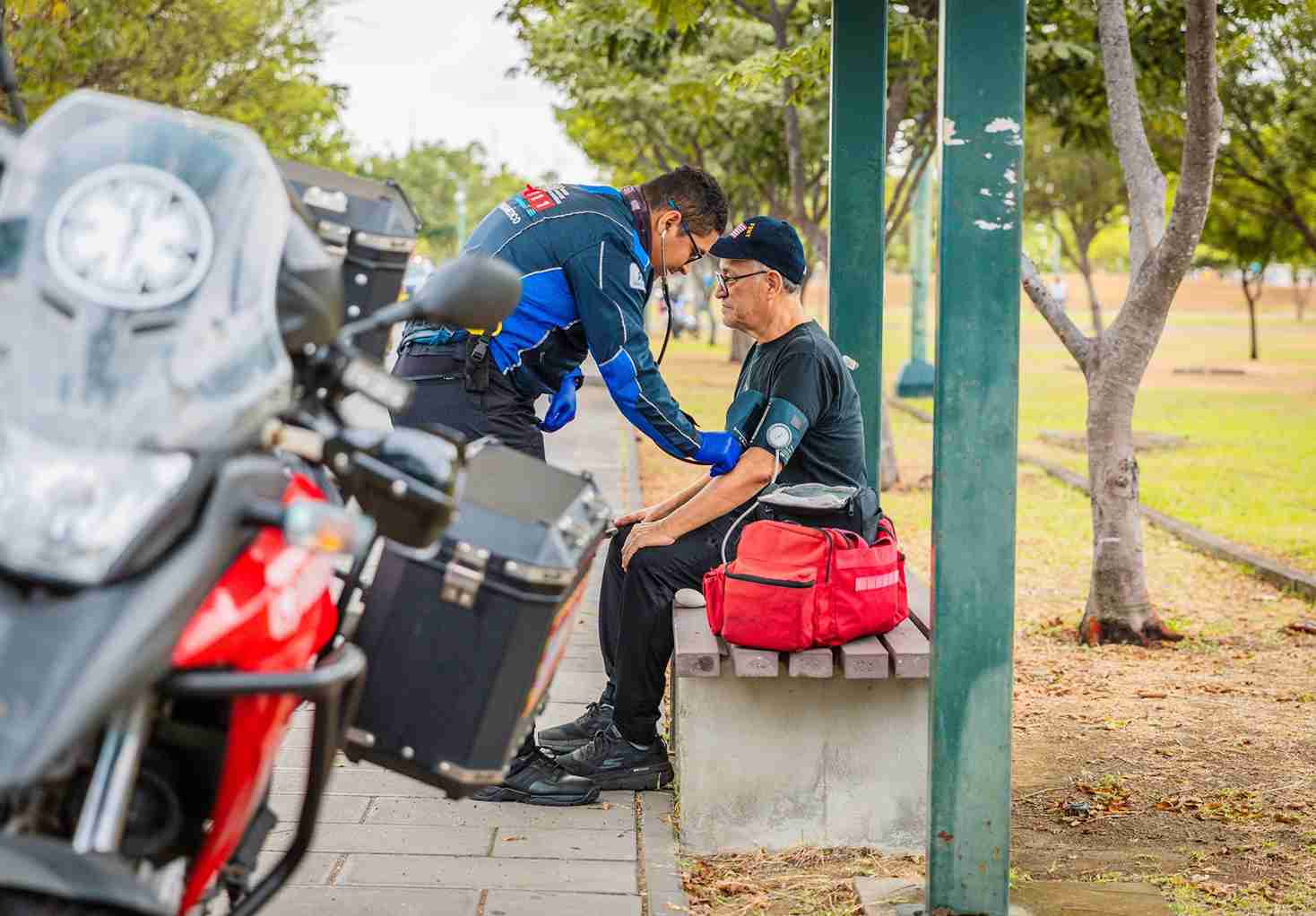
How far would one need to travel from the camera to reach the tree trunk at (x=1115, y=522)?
7684 mm

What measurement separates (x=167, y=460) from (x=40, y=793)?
1.62ft

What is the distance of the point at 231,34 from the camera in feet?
58.7

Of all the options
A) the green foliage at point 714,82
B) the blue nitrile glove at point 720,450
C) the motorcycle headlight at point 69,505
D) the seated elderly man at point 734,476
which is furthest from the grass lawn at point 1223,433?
the motorcycle headlight at point 69,505

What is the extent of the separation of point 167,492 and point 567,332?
3.05 meters

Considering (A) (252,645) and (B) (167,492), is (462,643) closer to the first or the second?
(A) (252,645)

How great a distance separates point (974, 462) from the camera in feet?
12.7

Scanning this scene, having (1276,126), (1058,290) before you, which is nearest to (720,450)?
(1276,126)

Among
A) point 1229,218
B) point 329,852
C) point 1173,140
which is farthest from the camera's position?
point 1229,218

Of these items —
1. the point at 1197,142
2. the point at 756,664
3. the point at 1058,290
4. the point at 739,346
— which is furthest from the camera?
the point at 1058,290

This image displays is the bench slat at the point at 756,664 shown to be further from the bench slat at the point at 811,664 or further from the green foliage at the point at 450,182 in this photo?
the green foliage at the point at 450,182

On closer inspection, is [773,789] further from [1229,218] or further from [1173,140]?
[1229,218]

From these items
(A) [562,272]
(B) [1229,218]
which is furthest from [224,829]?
(B) [1229,218]

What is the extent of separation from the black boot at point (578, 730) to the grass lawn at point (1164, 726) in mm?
1029

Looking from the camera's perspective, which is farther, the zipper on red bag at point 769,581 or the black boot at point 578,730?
the black boot at point 578,730
